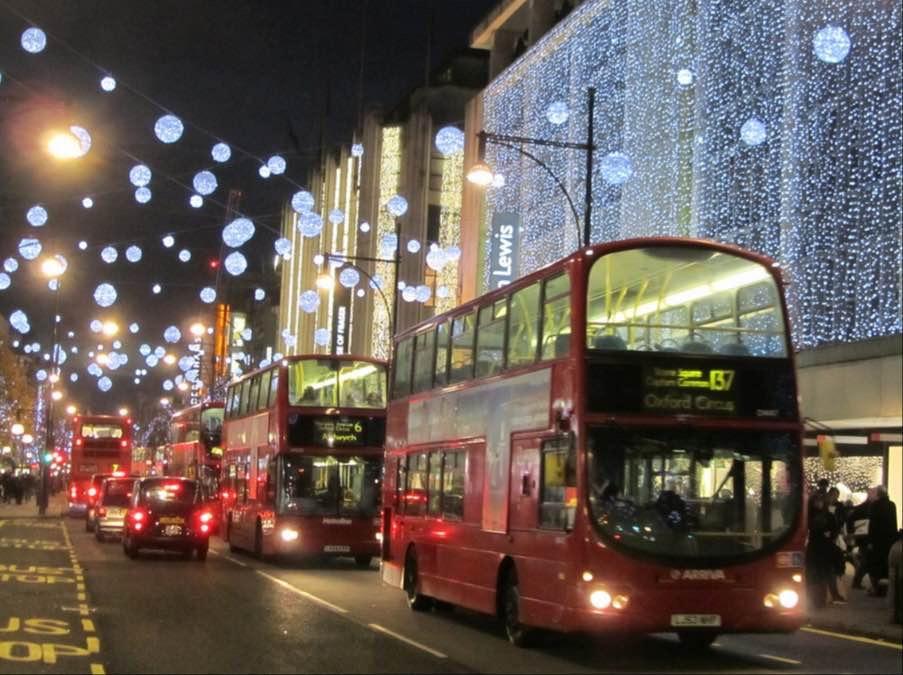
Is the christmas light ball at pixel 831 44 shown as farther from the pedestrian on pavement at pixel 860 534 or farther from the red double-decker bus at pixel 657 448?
the red double-decker bus at pixel 657 448

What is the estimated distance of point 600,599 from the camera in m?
13.2

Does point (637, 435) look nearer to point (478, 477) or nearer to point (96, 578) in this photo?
point (478, 477)

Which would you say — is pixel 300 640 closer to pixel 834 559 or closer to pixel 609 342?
pixel 609 342

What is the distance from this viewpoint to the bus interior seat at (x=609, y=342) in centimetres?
1380

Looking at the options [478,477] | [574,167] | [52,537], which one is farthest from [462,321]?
[52,537]

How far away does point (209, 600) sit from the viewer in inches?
786

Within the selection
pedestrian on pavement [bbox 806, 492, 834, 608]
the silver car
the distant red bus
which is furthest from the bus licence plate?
the distant red bus

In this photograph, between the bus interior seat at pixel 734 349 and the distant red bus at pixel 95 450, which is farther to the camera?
the distant red bus at pixel 95 450

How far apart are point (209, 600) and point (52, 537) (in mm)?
20642

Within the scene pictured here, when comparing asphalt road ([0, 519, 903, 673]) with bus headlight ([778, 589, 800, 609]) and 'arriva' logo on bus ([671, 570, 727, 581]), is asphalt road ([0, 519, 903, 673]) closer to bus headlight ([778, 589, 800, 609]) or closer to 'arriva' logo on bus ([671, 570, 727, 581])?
bus headlight ([778, 589, 800, 609])

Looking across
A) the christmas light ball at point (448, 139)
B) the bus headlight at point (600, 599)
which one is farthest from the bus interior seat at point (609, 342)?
the christmas light ball at point (448, 139)

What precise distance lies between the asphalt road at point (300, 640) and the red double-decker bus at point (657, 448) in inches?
26.2

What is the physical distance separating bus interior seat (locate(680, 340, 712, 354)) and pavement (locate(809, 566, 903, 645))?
5.21m

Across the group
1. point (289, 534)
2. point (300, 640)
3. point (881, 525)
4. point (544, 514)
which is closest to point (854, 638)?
point (881, 525)
